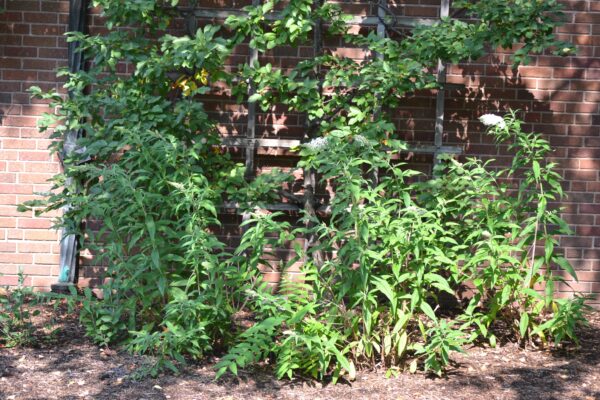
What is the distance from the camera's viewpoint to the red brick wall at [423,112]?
5770mm

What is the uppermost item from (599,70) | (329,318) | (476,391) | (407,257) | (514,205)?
(599,70)

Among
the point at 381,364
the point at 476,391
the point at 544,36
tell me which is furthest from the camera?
the point at 544,36

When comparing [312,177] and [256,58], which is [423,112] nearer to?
[312,177]

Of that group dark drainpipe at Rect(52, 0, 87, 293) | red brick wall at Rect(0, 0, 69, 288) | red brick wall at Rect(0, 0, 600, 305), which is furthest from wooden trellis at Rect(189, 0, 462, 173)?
red brick wall at Rect(0, 0, 69, 288)

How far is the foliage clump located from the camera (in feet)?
14.1

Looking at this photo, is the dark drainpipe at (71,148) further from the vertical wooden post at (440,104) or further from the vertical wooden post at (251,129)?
the vertical wooden post at (440,104)

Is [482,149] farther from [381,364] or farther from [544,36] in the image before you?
[381,364]

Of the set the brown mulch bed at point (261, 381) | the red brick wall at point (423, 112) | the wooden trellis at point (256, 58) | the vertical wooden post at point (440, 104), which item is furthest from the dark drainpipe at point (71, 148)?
the vertical wooden post at point (440, 104)

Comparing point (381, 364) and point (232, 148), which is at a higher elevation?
point (232, 148)

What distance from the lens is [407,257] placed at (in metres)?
4.35

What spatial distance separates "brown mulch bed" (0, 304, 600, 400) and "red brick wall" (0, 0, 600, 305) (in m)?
1.42

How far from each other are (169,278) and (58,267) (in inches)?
67.1

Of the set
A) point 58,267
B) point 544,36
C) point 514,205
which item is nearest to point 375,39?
point 544,36

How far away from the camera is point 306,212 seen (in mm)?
4531
